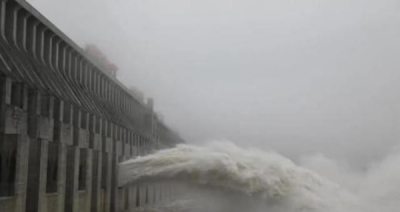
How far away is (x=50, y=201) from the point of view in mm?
27297

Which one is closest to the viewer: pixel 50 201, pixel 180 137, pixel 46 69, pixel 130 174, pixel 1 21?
pixel 50 201

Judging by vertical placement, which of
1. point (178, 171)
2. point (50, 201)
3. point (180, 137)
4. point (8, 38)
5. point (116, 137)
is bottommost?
point (50, 201)

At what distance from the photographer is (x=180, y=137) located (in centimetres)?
10031

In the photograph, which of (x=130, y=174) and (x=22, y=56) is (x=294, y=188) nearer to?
(x=130, y=174)

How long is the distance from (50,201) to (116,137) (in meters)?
14.7

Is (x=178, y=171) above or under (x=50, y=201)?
above

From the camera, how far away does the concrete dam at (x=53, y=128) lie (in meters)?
22.9

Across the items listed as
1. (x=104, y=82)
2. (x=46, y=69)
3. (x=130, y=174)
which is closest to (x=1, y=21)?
(x=46, y=69)

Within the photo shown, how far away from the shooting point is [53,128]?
2759 centimetres

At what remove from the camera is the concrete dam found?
75.2ft

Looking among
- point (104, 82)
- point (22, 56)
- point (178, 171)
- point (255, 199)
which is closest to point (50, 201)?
point (22, 56)

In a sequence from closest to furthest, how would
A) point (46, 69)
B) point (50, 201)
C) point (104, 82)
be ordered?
point (50, 201) < point (46, 69) < point (104, 82)

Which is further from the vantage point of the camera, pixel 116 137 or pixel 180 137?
pixel 180 137

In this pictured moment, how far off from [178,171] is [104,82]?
16896mm
